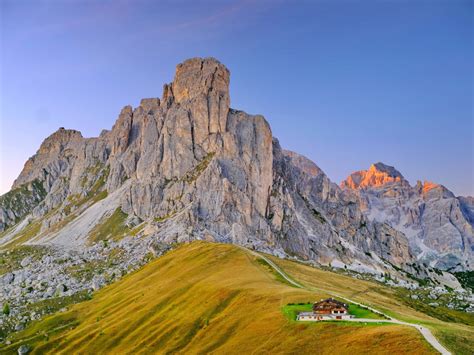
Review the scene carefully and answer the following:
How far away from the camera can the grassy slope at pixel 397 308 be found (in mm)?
59000

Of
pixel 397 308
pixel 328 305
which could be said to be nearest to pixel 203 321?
pixel 328 305

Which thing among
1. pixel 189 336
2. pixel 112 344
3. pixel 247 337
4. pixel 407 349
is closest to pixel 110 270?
pixel 112 344

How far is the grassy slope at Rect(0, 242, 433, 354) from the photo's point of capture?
63969 millimetres

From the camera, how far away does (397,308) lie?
94938 millimetres

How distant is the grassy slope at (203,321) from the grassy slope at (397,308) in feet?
16.6

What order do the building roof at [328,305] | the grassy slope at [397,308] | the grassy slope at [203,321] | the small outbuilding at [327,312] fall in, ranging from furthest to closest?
the building roof at [328,305] < the small outbuilding at [327,312] < the grassy slope at [203,321] < the grassy slope at [397,308]

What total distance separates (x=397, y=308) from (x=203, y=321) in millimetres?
39121

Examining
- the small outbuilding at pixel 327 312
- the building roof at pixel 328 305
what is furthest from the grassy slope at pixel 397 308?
the building roof at pixel 328 305

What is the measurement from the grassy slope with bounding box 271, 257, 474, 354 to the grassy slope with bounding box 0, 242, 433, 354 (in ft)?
16.6

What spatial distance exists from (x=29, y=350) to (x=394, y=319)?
9190cm

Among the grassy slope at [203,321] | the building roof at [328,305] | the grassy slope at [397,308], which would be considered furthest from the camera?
the building roof at [328,305]

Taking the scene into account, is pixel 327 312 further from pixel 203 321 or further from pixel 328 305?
pixel 203 321

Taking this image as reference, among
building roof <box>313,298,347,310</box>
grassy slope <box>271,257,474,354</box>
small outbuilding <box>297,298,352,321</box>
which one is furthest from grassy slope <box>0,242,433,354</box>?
grassy slope <box>271,257,474,354</box>

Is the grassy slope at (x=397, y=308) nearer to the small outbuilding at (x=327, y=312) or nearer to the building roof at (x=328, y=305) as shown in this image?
the small outbuilding at (x=327, y=312)
